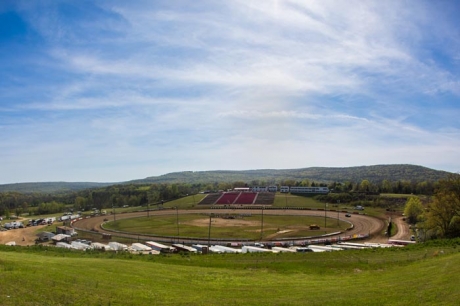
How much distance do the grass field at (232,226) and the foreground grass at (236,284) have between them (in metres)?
47.7

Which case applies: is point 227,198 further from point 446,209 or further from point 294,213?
point 446,209

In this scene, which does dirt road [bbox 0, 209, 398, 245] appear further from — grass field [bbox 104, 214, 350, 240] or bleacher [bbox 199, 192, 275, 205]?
bleacher [bbox 199, 192, 275, 205]

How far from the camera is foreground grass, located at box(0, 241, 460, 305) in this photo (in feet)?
45.1

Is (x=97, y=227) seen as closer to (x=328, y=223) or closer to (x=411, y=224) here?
(x=328, y=223)

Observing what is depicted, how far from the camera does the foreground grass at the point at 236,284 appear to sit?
13742 mm

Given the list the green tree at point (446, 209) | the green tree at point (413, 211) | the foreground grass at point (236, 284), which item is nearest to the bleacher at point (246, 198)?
the green tree at point (413, 211)

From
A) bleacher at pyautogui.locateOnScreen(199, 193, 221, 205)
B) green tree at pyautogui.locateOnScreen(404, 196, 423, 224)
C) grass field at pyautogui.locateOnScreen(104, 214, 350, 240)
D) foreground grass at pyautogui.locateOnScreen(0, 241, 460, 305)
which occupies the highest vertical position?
foreground grass at pyautogui.locateOnScreen(0, 241, 460, 305)

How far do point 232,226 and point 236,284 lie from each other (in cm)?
6921

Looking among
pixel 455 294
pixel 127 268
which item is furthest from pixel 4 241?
pixel 455 294

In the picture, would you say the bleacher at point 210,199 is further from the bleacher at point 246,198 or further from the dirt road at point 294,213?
the dirt road at point 294,213

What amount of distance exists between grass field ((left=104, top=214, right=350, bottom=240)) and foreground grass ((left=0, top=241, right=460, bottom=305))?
4770cm

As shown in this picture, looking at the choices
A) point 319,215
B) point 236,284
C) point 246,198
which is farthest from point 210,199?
point 236,284

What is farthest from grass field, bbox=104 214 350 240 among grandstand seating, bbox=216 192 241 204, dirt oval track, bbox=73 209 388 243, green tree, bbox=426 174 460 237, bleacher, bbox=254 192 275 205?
grandstand seating, bbox=216 192 241 204

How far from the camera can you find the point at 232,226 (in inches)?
3452
